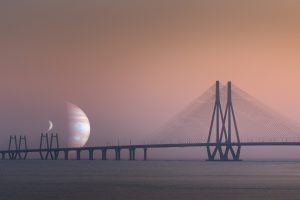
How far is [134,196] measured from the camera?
38.7 m

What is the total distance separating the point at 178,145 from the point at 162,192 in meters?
68.3

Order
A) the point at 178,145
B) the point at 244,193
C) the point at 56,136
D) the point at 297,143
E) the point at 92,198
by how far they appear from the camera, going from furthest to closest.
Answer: the point at 56,136, the point at 178,145, the point at 297,143, the point at 244,193, the point at 92,198

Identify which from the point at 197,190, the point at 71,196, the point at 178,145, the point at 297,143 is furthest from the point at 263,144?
the point at 71,196

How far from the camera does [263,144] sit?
10150cm

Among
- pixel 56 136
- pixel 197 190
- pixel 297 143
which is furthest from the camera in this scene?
pixel 56 136

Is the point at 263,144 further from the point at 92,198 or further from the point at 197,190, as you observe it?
the point at 92,198

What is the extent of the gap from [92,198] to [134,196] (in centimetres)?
273

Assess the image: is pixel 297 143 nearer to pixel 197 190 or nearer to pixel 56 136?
pixel 197 190

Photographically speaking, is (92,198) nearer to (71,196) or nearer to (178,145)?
(71,196)

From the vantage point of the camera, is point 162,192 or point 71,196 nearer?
point 71,196

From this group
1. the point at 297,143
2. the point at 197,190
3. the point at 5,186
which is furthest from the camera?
the point at 297,143

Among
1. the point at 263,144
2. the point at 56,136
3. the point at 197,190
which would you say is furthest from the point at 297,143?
the point at 56,136

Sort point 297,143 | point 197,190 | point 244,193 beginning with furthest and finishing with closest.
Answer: point 297,143 < point 197,190 < point 244,193

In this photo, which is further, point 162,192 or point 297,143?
point 297,143
